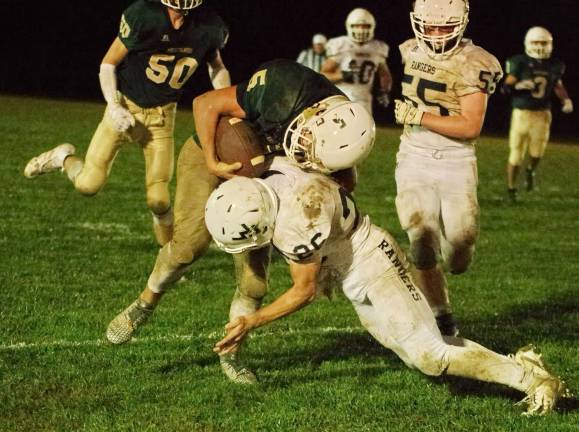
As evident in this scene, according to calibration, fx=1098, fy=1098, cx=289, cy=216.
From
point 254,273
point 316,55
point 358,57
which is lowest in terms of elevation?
point 316,55

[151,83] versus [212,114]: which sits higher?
[212,114]

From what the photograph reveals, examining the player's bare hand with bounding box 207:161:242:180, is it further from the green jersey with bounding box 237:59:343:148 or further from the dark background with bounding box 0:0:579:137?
the dark background with bounding box 0:0:579:137

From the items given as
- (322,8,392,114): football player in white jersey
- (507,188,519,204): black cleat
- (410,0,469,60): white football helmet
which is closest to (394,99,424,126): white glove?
(410,0,469,60): white football helmet

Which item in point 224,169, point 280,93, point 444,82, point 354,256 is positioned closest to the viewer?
point 354,256

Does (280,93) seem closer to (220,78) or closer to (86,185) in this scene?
(220,78)

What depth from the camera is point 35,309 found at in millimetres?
5508

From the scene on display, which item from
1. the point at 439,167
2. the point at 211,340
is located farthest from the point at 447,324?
the point at 211,340

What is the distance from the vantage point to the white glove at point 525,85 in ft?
35.9

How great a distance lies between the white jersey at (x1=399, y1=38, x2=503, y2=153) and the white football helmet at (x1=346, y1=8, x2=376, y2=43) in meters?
5.21

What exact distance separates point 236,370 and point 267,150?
90 cm

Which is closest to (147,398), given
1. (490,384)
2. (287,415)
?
(287,415)

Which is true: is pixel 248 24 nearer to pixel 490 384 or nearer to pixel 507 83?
pixel 507 83

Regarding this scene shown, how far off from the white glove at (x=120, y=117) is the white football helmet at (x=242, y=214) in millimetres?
2190

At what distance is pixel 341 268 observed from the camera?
3.99 m
